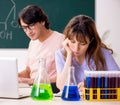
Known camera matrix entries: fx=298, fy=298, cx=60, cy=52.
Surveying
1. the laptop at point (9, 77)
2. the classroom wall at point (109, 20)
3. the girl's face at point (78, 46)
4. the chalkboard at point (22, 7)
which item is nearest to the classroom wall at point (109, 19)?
the classroom wall at point (109, 20)

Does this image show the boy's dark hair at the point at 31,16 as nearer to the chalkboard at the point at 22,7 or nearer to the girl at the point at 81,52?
the girl at the point at 81,52

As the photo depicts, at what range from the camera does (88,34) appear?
6.75ft

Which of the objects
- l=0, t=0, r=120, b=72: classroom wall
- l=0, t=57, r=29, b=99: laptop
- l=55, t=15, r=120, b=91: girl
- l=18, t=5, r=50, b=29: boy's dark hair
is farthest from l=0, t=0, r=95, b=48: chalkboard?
l=0, t=57, r=29, b=99: laptop

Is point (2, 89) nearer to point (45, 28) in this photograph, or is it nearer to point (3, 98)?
point (3, 98)

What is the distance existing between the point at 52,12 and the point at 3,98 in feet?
7.63

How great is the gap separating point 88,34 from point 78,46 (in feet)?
0.40

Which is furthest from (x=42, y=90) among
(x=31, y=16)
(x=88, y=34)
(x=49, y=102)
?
(x=31, y=16)

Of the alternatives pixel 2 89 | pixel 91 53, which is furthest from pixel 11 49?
pixel 2 89

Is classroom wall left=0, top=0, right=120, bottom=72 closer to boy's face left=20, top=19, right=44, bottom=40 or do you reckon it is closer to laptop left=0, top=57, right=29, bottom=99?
boy's face left=20, top=19, right=44, bottom=40

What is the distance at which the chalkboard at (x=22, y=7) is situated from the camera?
151 inches

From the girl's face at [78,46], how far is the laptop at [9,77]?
0.56m

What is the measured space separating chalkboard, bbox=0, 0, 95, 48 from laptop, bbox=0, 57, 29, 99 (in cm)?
222

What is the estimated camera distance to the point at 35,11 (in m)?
2.70

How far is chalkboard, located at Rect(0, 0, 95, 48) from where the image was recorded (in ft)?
12.6
